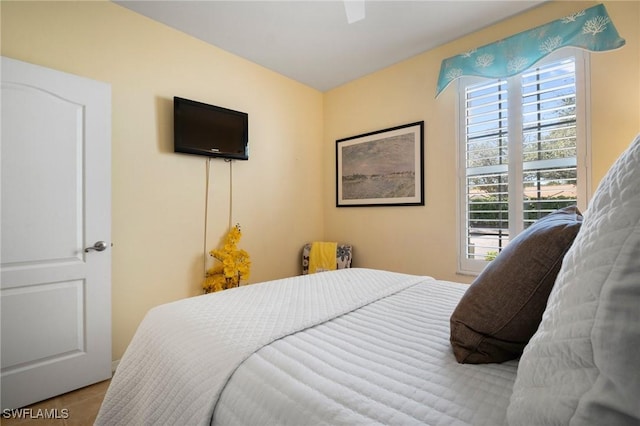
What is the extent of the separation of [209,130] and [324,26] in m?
1.33

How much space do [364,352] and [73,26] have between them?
9.09ft

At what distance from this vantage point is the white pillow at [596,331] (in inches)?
15.9

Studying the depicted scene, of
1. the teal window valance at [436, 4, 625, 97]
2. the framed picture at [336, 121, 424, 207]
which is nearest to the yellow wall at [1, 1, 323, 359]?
the framed picture at [336, 121, 424, 207]

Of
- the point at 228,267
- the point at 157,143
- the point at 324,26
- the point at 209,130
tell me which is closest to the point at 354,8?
the point at 324,26

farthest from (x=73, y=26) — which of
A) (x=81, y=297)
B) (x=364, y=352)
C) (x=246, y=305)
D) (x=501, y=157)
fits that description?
(x=501, y=157)

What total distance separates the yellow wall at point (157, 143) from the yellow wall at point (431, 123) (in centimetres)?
84

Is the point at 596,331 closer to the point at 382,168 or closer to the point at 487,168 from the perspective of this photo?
the point at 487,168

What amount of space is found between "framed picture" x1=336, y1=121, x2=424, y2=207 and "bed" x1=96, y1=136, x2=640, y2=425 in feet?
5.71

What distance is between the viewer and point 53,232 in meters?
1.92

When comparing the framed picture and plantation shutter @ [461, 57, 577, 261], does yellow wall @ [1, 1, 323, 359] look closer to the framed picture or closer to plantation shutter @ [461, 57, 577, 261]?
the framed picture

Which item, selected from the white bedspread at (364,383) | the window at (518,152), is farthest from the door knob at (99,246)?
the window at (518,152)

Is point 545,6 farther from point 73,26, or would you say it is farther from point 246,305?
point 73,26

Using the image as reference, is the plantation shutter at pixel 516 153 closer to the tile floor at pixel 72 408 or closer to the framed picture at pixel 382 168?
the framed picture at pixel 382 168

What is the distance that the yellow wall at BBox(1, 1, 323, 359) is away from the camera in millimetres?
2078
